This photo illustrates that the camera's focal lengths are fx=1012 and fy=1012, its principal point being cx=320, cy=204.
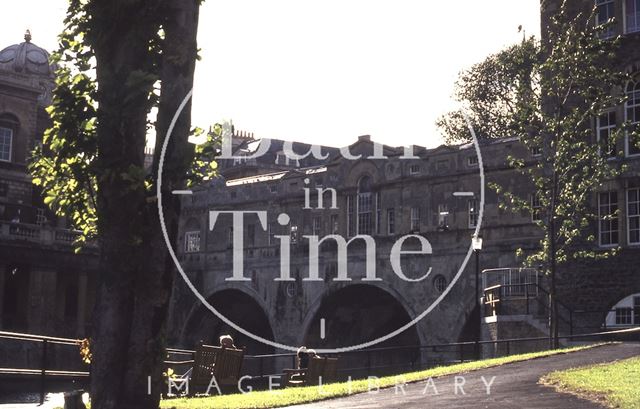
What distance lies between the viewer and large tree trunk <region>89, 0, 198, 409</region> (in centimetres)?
1206

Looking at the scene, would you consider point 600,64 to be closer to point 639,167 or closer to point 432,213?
point 639,167

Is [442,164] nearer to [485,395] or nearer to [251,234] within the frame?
[251,234]

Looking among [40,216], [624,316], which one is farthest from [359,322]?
[624,316]

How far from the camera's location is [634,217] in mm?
31703

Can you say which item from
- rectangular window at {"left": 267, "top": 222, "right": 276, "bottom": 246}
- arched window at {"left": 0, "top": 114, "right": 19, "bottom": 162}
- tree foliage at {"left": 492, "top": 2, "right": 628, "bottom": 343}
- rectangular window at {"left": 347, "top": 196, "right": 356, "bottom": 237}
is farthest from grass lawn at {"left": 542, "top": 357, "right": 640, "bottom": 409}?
arched window at {"left": 0, "top": 114, "right": 19, "bottom": 162}

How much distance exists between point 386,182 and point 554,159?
19481 mm

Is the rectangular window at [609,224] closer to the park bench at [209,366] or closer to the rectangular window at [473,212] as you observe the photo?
the rectangular window at [473,212]

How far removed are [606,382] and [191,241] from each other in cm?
4312

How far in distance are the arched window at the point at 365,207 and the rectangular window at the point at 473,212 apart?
5.77 metres

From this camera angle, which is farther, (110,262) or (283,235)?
(283,235)

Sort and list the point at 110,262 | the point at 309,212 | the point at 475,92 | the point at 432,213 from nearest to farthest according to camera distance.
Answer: the point at 110,262 < the point at 432,213 < the point at 309,212 < the point at 475,92

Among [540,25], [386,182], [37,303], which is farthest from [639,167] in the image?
[37,303]

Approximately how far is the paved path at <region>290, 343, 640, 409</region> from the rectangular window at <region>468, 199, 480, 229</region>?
21831 millimetres

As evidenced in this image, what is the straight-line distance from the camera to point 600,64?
30.9 meters
